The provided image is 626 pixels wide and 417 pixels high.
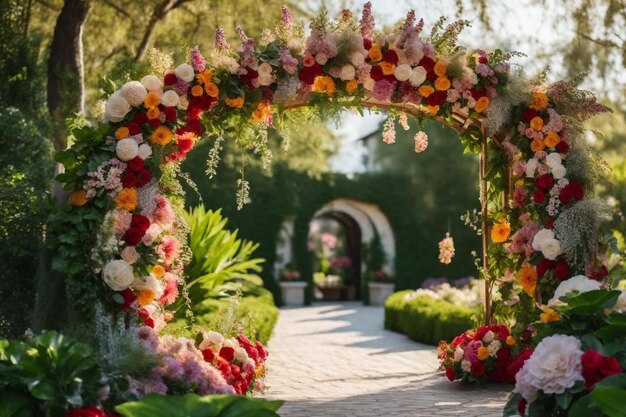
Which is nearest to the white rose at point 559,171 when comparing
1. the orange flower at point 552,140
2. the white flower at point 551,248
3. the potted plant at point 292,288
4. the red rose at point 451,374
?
the orange flower at point 552,140

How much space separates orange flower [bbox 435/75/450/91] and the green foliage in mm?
3367

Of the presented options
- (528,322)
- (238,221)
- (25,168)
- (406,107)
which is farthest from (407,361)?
(238,221)

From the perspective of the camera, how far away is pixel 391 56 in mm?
5867

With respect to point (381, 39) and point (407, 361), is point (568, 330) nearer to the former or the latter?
point (381, 39)

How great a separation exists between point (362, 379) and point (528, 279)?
1.89 m

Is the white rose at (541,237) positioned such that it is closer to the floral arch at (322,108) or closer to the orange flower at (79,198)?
the floral arch at (322,108)

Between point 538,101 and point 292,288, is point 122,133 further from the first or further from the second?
point 292,288

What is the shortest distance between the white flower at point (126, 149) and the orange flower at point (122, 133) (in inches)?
2.1

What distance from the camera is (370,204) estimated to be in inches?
741

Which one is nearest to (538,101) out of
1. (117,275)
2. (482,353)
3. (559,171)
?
(559,171)

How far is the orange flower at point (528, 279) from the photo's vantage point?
20.0 feet

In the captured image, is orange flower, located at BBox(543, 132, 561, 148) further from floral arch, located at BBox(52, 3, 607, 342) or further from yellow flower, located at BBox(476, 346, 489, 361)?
yellow flower, located at BBox(476, 346, 489, 361)

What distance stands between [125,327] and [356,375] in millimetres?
2815

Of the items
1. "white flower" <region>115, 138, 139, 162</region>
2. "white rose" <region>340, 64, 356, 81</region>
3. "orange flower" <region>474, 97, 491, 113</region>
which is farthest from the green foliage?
"orange flower" <region>474, 97, 491, 113</region>
